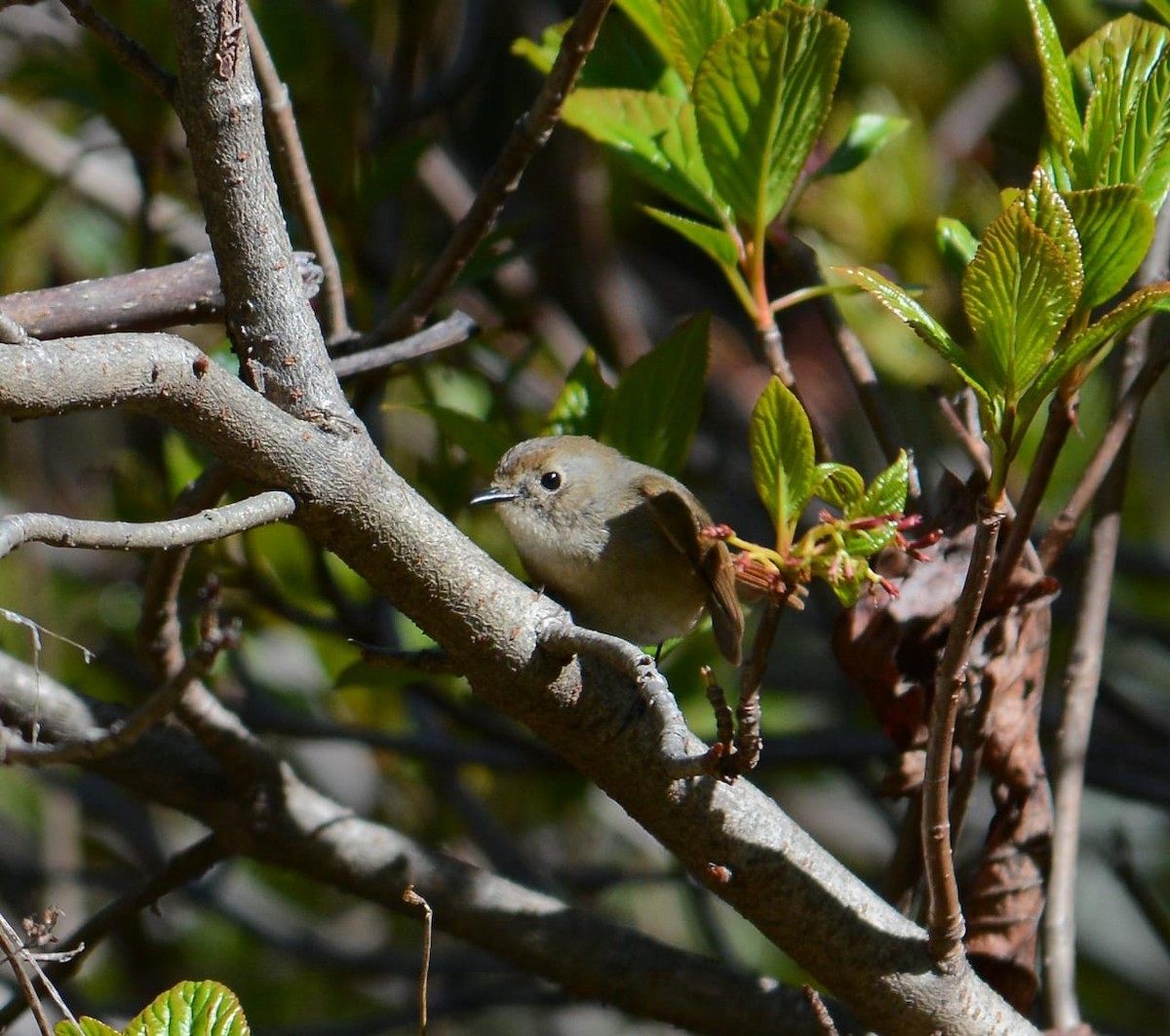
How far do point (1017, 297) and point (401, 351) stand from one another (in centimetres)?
100

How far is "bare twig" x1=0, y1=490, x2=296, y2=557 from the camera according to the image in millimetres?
1257

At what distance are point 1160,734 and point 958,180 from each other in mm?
1689

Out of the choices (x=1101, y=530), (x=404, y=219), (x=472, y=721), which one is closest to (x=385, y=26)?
(x=404, y=219)

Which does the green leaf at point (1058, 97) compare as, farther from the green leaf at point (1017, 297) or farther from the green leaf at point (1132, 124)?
the green leaf at point (1017, 297)

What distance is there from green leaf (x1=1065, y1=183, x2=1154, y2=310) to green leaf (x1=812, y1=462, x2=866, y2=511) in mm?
352

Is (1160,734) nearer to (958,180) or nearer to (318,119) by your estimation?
(958,180)

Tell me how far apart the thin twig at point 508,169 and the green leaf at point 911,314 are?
0.51 meters

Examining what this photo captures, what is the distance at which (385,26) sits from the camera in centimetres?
480

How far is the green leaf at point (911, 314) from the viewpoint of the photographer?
1.69 m

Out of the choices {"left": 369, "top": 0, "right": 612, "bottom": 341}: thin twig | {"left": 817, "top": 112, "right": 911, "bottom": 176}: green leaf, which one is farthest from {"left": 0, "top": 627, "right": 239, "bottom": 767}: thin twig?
{"left": 817, "top": 112, "right": 911, "bottom": 176}: green leaf

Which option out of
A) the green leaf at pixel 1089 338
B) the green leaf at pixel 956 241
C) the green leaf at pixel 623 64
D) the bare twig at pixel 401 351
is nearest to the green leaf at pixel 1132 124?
the green leaf at pixel 1089 338

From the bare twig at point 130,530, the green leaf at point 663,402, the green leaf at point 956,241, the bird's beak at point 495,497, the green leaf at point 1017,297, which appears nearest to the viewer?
the bare twig at point 130,530

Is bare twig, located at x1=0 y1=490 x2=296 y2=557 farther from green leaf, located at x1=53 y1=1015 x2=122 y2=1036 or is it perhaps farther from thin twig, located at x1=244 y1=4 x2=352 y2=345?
thin twig, located at x1=244 y1=4 x2=352 y2=345

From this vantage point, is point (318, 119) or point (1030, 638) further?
point (318, 119)
